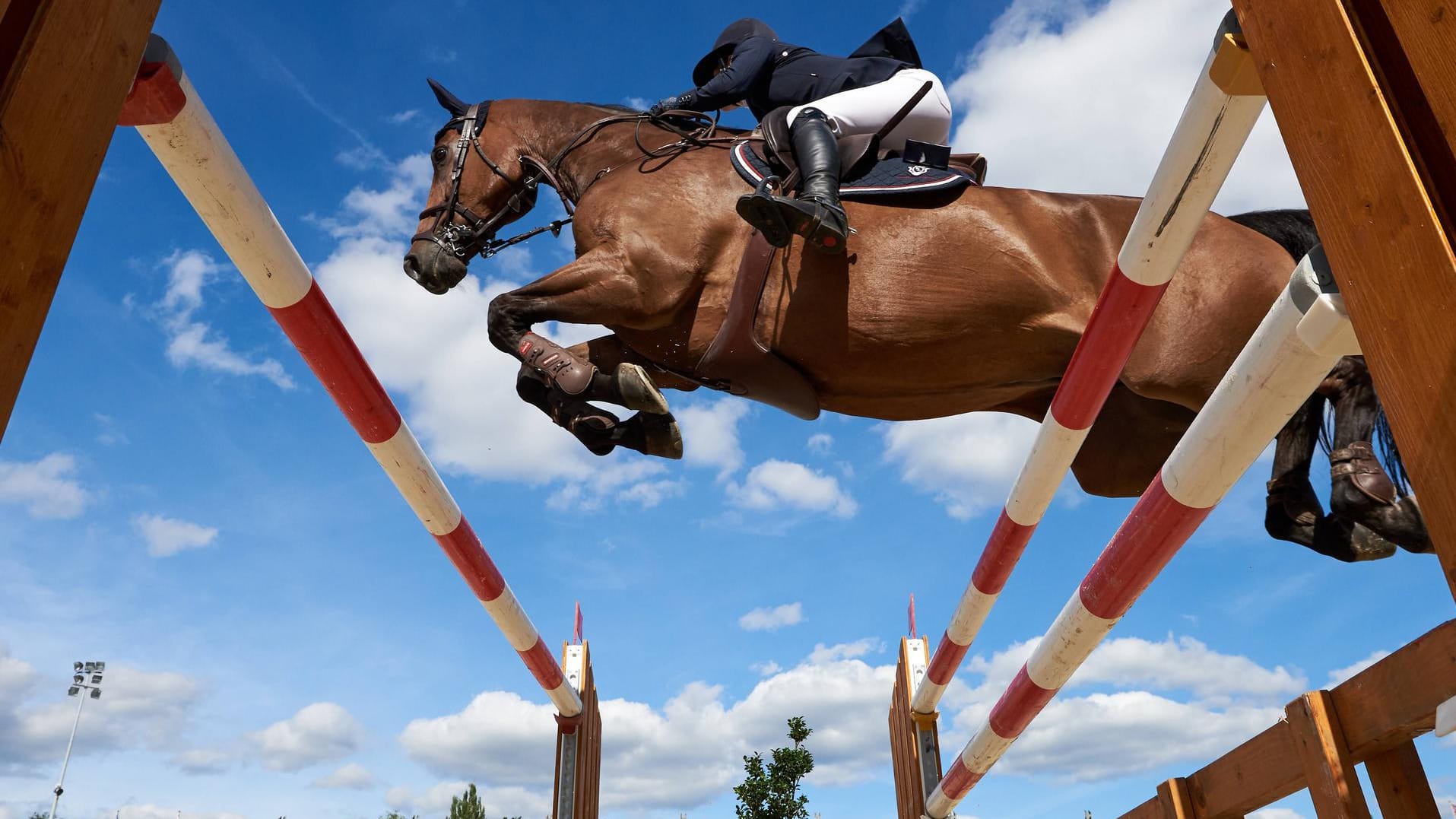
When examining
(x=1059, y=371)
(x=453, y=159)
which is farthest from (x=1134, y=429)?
(x=453, y=159)

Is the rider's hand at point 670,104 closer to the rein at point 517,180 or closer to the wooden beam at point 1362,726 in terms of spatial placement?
the rein at point 517,180

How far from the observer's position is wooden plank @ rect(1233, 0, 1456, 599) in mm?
843

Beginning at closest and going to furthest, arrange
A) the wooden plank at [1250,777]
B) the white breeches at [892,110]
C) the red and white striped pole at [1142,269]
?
the red and white striped pole at [1142,269] → the wooden plank at [1250,777] → the white breeches at [892,110]

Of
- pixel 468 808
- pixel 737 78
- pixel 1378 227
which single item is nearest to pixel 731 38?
pixel 737 78

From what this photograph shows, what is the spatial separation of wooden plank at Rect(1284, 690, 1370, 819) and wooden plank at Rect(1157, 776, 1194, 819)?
62 centimetres

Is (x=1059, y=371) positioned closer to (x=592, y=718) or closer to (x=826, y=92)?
(x=826, y=92)

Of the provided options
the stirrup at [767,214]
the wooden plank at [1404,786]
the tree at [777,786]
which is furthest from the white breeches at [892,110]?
the tree at [777,786]

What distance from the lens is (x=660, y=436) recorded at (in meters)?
3.04

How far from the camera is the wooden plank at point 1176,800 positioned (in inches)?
95.7

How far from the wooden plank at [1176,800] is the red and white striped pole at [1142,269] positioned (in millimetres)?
856

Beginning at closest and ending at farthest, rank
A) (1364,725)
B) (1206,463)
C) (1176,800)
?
(1364,725)
(1206,463)
(1176,800)

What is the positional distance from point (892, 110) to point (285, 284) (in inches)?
78.9

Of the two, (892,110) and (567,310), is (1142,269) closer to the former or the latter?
(892,110)

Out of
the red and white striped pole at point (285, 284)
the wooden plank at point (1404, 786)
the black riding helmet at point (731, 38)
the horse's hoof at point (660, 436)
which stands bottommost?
the wooden plank at point (1404, 786)
